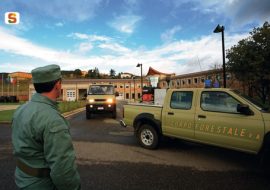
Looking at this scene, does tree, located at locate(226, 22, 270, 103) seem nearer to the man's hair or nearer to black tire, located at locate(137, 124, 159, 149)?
black tire, located at locate(137, 124, 159, 149)

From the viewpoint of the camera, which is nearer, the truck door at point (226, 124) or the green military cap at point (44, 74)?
the green military cap at point (44, 74)

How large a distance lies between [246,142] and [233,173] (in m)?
0.76

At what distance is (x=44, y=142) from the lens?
6.35ft

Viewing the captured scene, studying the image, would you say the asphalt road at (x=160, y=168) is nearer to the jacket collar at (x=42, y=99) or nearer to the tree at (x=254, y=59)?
the jacket collar at (x=42, y=99)

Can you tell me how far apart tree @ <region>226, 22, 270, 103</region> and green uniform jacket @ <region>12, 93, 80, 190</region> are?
88.9ft

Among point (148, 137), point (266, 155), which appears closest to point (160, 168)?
point (148, 137)

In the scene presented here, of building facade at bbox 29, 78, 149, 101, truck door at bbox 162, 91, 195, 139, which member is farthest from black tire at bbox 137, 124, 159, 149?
building facade at bbox 29, 78, 149, 101

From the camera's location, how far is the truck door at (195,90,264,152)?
5.22 m

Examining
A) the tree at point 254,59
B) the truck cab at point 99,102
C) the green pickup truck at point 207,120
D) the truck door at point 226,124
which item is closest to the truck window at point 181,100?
the green pickup truck at point 207,120

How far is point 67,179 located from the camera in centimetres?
194

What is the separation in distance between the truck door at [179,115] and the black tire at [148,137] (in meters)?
0.44

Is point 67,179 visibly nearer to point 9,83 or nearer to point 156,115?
point 156,115

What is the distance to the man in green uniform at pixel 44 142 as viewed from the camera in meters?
1.92

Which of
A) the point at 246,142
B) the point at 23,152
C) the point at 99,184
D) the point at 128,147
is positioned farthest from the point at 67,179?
the point at 128,147
